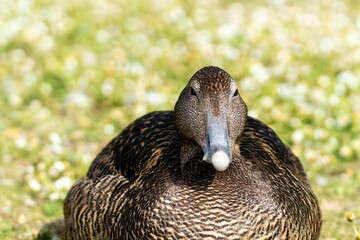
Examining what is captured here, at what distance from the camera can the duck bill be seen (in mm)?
4133

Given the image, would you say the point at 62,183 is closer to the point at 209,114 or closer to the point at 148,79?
the point at 209,114

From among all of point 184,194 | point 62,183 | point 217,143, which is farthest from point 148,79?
point 217,143

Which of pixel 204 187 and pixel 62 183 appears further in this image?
pixel 62 183

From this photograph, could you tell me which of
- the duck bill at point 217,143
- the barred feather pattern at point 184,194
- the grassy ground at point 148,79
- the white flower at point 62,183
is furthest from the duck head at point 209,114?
the white flower at point 62,183

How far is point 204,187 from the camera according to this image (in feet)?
15.0

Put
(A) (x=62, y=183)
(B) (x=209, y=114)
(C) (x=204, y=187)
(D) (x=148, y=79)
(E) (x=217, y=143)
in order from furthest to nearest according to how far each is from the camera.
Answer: (D) (x=148, y=79) → (A) (x=62, y=183) → (C) (x=204, y=187) → (B) (x=209, y=114) → (E) (x=217, y=143)

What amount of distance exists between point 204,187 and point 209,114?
1.40 ft

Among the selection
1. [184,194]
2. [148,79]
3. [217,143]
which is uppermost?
[148,79]

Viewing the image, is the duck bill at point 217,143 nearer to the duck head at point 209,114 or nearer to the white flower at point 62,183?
the duck head at point 209,114

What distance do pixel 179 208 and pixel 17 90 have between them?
5771 mm

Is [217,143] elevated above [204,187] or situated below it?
above

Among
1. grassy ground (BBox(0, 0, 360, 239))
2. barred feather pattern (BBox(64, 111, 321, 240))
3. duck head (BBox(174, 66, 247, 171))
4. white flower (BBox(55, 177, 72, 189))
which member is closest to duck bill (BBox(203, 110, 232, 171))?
duck head (BBox(174, 66, 247, 171))

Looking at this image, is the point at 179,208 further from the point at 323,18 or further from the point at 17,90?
the point at 323,18

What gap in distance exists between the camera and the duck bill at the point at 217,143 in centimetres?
413
